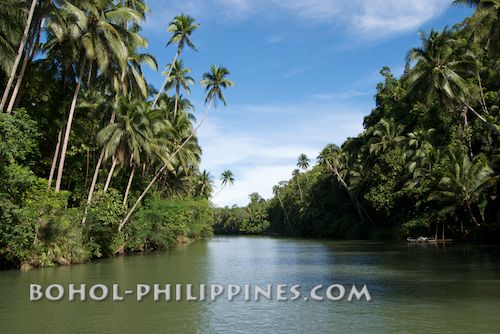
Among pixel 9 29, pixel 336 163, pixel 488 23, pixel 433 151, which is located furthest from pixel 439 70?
pixel 336 163

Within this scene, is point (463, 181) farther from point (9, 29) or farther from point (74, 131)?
point (9, 29)

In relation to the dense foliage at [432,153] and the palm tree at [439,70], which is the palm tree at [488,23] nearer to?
the dense foliage at [432,153]

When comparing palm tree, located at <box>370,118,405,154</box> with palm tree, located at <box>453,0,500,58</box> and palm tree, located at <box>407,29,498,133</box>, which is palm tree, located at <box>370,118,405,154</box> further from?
palm tree, located at <box>453,0,500,58</box>

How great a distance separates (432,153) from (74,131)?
3479 cm

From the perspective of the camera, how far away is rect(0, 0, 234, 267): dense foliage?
66.0 ft

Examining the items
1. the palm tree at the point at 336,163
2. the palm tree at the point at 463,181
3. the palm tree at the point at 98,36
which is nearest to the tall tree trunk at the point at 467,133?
the palm tree at the point at 463,181

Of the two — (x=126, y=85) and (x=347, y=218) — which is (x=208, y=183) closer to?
(x=347, y=218)

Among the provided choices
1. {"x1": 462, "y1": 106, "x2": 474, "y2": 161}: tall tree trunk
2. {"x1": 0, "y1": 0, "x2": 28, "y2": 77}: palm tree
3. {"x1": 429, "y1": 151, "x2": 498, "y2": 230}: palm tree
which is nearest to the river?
{"x1": 0, "y1": 0, "x2": 28, "y2": 77}: palm tree

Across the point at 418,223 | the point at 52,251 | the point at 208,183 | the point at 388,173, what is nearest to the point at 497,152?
the point at 418,223

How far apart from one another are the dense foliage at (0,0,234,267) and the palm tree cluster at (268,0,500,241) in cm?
1970

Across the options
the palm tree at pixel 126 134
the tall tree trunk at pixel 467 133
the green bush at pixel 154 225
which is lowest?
the green bush at pixel 154 225

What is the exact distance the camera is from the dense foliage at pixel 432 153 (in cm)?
3206

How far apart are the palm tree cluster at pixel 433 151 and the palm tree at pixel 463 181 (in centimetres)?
8

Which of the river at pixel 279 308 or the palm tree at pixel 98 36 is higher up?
the palm tree at pixel 98 36
